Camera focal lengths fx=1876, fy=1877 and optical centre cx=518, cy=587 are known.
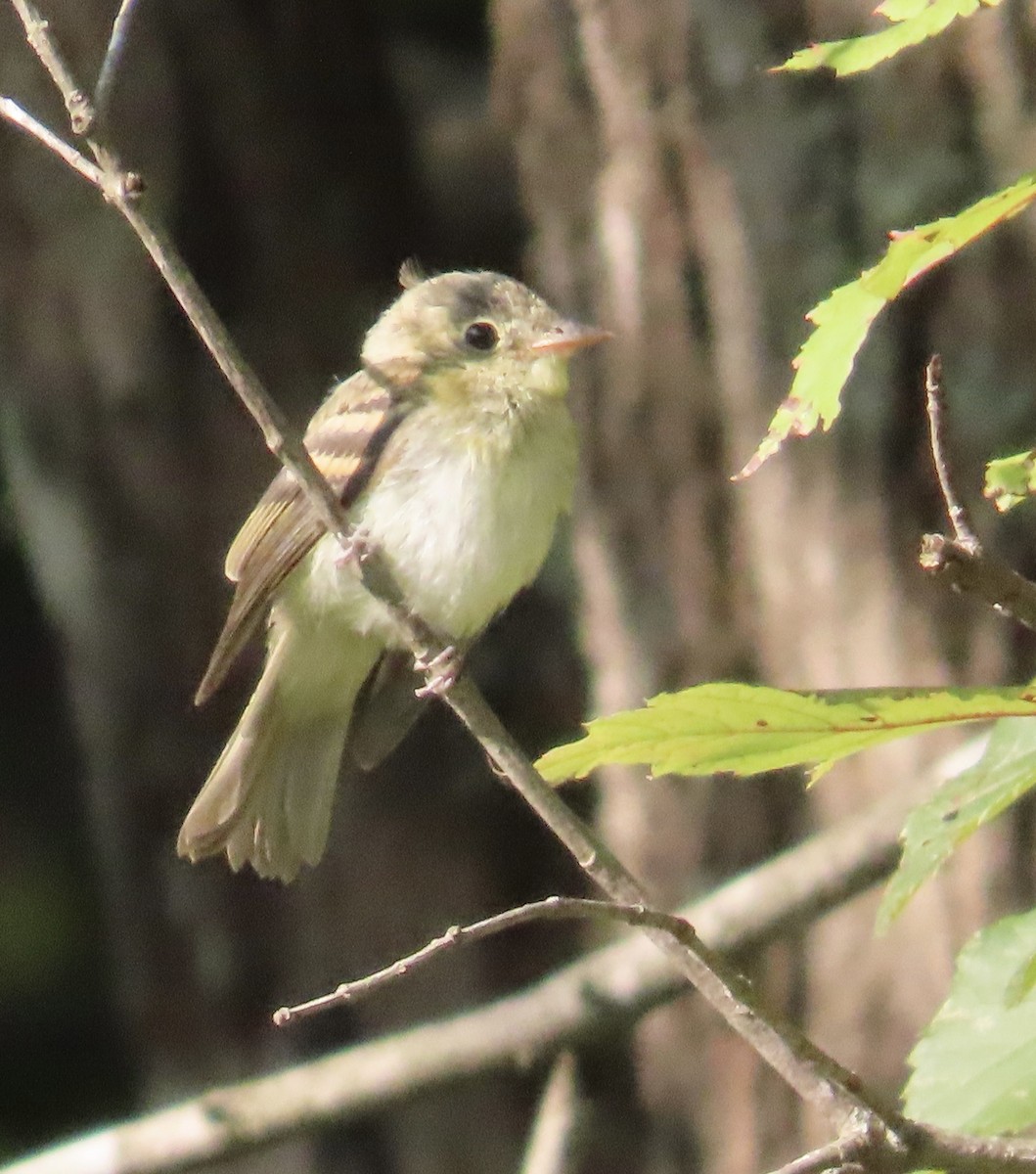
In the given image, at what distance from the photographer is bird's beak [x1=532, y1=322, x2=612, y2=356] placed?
3.51 meters

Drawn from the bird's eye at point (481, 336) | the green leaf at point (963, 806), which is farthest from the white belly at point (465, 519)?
the green leaf at point (963, 806)

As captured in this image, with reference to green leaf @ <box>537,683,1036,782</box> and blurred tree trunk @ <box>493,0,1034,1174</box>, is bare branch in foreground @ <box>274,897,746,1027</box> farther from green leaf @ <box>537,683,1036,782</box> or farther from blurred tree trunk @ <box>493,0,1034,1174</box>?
blurred tree trunk @ <box>493,0,1034,1174</box>

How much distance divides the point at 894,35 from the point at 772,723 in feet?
1.79

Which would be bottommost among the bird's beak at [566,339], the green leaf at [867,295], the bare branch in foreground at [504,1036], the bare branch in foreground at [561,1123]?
the bare branch in foreground at [561,1123]

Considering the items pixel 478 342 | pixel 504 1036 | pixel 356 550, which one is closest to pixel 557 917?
pixel 356 550

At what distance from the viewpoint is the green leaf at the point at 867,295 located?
1284mm

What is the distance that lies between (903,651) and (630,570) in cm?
77

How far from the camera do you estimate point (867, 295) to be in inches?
52.9

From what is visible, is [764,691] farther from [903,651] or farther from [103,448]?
[103,448]

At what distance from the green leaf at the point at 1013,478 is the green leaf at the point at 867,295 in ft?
0.65

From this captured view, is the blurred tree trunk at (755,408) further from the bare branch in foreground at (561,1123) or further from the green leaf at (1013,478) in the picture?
the green leaf at (1013,478)

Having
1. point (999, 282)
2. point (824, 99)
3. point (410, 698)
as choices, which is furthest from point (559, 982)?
point (824, 99)

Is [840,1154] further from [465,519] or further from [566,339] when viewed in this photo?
[566,339]

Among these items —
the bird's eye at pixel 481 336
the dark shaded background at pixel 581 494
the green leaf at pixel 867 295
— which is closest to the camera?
the green leaf at pixel 867 295
